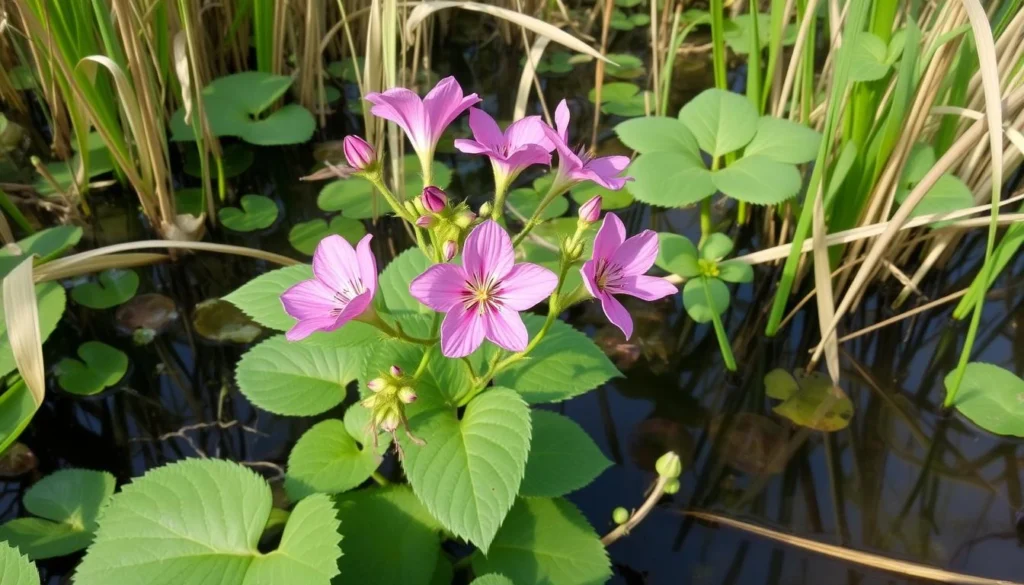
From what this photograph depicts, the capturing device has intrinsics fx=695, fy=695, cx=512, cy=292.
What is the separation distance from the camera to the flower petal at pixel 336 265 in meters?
0.92

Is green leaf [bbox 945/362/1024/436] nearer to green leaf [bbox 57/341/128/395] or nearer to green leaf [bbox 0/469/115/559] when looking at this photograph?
green leaf [bbox 0/469/115/559]

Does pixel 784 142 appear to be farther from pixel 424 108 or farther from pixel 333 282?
pixel 333 282

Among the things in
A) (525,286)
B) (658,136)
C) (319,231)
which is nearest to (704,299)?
(658,136)

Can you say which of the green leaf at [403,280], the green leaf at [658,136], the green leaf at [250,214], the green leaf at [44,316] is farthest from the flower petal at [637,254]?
the green leaf at [250,214]

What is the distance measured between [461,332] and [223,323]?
38.5 inches

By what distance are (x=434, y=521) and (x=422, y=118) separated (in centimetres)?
64

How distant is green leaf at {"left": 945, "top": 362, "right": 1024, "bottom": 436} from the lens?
133cm

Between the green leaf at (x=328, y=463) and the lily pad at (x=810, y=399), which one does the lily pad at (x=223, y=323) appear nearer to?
the green leaf at (x=328, y=463)

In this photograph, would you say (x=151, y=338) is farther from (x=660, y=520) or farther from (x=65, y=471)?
(x=660, y=520)

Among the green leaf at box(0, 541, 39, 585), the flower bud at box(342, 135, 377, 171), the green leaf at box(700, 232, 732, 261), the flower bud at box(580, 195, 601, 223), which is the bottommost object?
the green leaf at box(0, 541, 39, 585)

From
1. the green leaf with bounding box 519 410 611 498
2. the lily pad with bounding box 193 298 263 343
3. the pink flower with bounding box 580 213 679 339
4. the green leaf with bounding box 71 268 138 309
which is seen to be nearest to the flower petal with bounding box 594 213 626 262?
the pink flower with bounding box 580 213 679 339

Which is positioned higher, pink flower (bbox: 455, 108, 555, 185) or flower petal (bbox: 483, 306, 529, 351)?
pink flower (bbox: 455, 108, 555, 185)

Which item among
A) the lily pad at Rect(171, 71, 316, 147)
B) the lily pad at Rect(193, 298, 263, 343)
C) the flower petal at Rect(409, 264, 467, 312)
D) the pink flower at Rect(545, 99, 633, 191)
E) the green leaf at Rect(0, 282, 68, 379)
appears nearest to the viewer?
the flower petal at Rect(409, 264, 467, 312)

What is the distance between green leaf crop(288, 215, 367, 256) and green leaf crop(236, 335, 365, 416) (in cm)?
56
